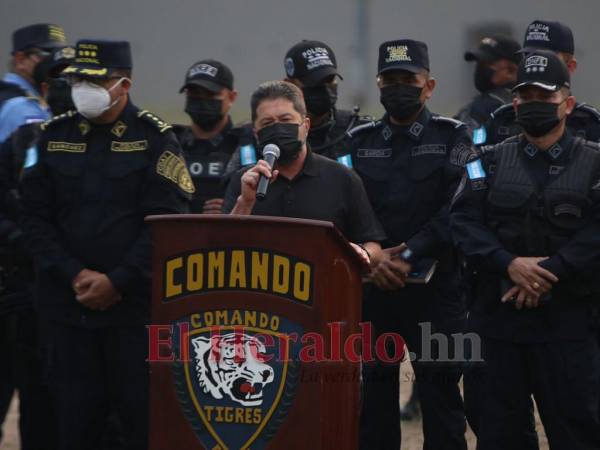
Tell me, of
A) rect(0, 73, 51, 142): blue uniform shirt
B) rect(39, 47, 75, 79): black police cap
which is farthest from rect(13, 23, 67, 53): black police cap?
rect(0, 73, 51, 142): blue uniform shirt

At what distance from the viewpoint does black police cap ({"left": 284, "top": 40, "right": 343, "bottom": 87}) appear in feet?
23.5

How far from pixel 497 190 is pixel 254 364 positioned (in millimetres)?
1538

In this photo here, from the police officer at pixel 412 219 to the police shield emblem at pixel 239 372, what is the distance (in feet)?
5.57

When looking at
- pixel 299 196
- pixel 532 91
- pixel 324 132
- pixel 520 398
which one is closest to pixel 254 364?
pixel 299 196

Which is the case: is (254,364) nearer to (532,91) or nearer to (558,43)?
(532,91)

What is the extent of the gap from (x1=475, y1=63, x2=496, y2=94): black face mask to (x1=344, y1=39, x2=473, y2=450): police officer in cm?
195

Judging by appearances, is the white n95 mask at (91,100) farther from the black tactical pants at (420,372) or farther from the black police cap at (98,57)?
the black tactical pants at (420,372)

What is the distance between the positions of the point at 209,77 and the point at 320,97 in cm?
114

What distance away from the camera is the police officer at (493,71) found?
839 centimetres

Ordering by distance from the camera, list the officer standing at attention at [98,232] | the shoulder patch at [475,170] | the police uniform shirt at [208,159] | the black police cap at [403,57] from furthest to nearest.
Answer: the police uniform shirt at [208,159]
the black police cap at [403,57]
the officer standing at attention at [98,232]
the shoulder patch at [475,170]

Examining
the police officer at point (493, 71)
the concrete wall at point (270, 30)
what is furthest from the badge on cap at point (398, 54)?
the concrete wall at point (270, 30)

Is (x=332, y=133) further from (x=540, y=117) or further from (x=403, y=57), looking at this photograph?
(x=540, y=117)

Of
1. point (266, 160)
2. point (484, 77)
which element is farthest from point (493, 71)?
point (266, 160)

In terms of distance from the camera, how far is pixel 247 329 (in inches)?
190
